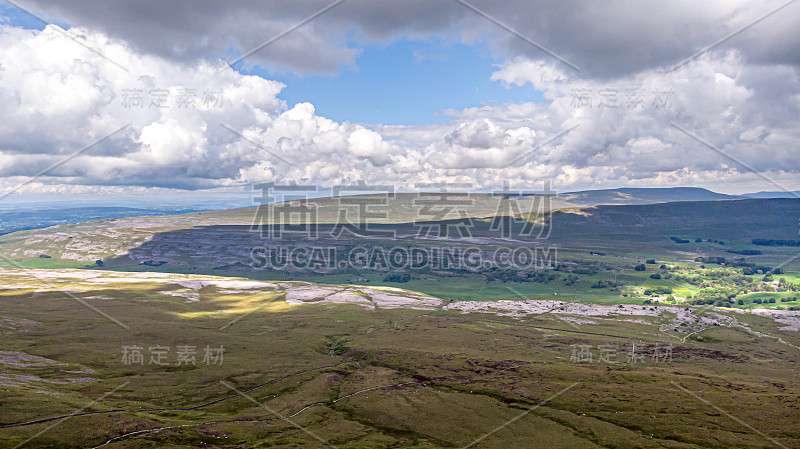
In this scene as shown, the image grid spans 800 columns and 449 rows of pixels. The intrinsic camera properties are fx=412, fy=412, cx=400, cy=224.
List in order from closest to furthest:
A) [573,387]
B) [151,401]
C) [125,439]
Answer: [125,439] < [151,401] < [573,387]

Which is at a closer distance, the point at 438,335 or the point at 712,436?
the point at 712,436

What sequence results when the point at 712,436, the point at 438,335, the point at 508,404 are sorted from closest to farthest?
the point at 712,436 < the point at 508,404 < the point at 438,335

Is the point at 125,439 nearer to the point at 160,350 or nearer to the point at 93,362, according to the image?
the point at 93,362

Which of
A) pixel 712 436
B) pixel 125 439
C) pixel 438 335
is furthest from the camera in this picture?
pixel 438 335

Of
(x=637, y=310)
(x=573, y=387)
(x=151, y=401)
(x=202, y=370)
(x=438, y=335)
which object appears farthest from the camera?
(x=637, y=310)

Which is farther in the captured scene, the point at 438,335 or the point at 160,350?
the point at 438,335

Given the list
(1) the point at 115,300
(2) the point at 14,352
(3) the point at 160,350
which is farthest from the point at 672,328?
(1) the point at 115,300

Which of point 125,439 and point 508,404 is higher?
point 125,439

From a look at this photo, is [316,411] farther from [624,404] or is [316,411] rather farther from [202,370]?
[624,404]

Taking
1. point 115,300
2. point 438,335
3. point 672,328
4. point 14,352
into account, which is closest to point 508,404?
point 438,335
